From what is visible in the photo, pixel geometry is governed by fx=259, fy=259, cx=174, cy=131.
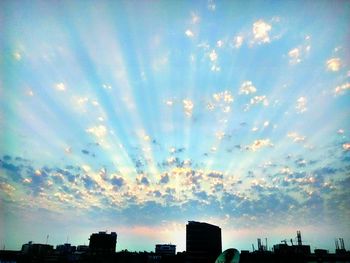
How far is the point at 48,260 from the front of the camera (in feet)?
655

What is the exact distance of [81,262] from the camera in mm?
199625

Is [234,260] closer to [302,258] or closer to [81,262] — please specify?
[302,258]

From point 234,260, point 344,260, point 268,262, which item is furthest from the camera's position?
point 344,260

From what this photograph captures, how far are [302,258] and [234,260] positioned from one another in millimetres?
142942

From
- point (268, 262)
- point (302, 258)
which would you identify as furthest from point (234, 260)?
point (302, 258)

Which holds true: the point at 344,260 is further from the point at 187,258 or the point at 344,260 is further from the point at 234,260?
the point at 234,260

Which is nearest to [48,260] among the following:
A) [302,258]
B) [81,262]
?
[81,262]

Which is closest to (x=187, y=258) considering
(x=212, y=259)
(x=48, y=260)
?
(x=212, y=259)

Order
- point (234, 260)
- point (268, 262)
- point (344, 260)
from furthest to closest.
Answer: point (344, 260) < point (268, 262) < point (234, 260)

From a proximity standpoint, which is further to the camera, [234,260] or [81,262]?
[81,262]

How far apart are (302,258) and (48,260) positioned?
607ft

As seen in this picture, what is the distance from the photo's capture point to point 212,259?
196 metres

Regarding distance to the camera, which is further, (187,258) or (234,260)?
(187,258)

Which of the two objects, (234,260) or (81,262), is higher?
(234,260)
